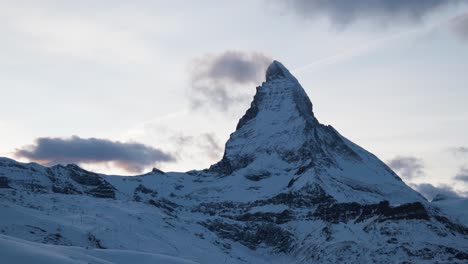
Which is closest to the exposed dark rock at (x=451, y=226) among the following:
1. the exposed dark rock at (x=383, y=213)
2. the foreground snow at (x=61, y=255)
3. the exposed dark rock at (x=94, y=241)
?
the exposed dark rock at (x=383, y=213)

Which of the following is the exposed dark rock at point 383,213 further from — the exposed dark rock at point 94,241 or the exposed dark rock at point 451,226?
the exposed dark rock at point 94,241

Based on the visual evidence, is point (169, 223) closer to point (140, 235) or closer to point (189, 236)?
point (189, 236)

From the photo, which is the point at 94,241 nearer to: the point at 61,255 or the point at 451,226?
the point at 61,255

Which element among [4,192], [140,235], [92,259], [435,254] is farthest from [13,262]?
[435,254]

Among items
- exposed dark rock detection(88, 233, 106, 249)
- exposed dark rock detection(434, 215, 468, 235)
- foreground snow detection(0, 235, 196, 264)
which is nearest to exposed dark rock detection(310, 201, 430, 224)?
exposed dark rock detection(434, 215, 468, 235)

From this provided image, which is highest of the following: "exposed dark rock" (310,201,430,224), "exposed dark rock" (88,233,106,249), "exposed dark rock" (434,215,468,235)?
"exposed dark rock" (310,201,430,224)

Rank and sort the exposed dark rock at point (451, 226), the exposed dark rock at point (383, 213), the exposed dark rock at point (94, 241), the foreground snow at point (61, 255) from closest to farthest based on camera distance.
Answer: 1. the foreground snow at point (61, 255)
2. the exposed dark rock at point (94, 241)
3. the exposed dark rock at point (451, 226)
4. the exposed dark rock at point (383, 213)

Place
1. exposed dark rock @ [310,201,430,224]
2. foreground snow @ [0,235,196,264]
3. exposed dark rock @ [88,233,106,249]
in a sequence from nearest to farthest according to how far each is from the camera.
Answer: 1. foreground snow @ [0,235,196,264]
2. exposed dark rock @ [88,233,106,249]
3. exposed dark rock @ [310,201,430,224]

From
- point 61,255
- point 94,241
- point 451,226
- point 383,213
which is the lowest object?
point 61,255

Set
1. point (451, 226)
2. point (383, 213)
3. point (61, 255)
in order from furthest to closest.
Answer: point (383, 213), point (451, 226), point (61, 255)

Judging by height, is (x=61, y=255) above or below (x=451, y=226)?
below

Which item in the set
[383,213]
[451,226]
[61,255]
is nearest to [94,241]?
[61,255]

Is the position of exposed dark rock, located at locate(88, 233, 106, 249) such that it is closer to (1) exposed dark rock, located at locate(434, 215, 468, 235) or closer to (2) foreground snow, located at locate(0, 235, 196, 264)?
(2) foreground snow, located at locate(0, 235, 196, 264)

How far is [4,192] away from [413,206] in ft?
333
